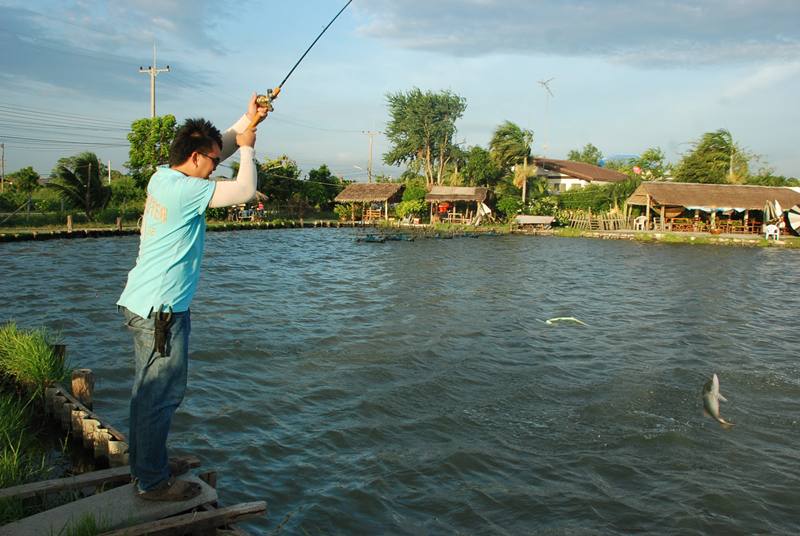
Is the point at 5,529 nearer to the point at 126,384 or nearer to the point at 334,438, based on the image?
the point at 334,438

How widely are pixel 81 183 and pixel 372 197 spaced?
2255cm

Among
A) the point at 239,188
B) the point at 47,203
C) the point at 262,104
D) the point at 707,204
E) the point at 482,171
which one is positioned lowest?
the point at 239,188

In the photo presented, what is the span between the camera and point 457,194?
4616 centimetres

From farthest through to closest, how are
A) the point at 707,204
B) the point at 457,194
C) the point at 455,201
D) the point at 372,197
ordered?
the point at 372,197 < the point at 455,201 < the point at 457,194 < the point at 707,204

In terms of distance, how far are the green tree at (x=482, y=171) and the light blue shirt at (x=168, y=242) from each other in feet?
154

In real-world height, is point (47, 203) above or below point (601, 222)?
above

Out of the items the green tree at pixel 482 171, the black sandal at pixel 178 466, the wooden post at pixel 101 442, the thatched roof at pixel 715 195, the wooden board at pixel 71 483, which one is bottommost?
the wooden post at pixel 101 442

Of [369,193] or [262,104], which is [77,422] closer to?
[262,104]

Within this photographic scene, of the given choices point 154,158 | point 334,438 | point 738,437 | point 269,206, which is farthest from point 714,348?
point 269,206

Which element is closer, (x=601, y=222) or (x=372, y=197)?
(x=601, y=222)

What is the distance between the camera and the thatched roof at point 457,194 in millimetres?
45438

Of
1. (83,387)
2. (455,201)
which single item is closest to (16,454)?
(83,387)

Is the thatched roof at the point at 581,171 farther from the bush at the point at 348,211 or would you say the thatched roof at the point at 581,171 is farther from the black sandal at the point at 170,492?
the black sandal at the point at 170,492

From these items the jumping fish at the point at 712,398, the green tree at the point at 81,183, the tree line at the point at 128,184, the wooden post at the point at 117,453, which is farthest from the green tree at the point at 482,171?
the wooden post at the point at 117,453
